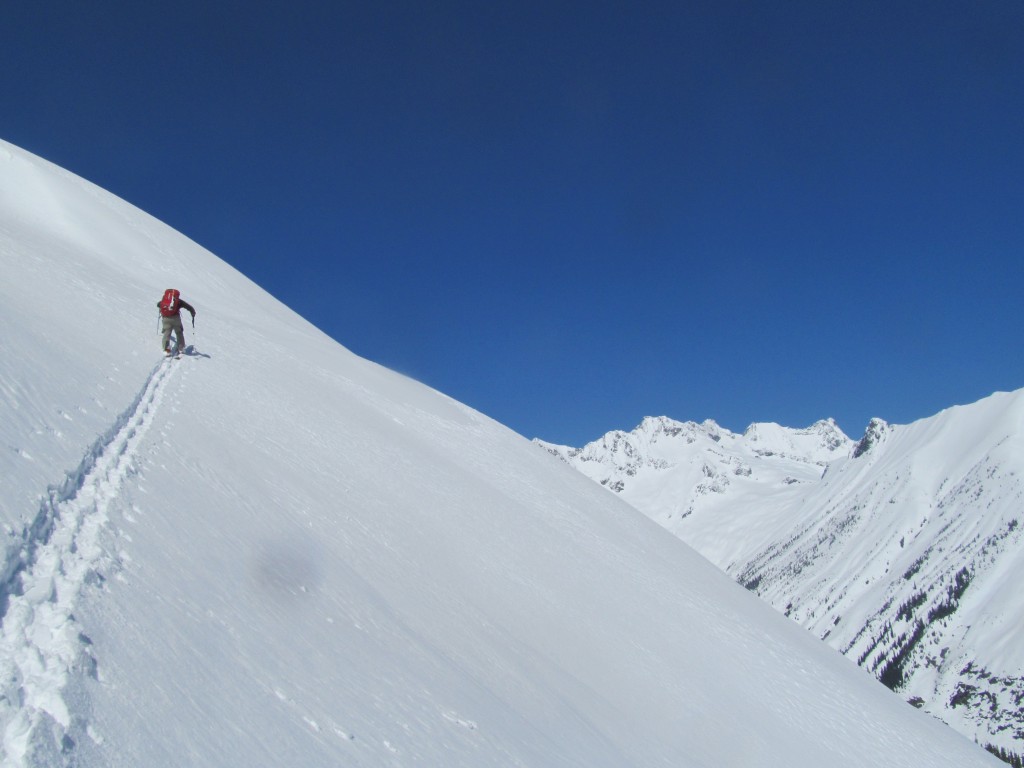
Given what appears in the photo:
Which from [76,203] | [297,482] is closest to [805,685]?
[297,482]

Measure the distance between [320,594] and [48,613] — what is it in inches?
160

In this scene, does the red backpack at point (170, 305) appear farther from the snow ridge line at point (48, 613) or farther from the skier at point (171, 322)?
the snow ridge line at point (48, 613)

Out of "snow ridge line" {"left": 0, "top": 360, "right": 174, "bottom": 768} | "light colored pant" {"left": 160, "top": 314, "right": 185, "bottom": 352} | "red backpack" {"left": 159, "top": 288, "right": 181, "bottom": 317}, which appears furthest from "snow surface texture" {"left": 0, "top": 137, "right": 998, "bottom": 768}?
"red backpack" {"left": 159, "top": 288, "right": 181, "bottom": 317}

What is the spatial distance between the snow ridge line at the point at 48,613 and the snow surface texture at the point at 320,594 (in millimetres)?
27

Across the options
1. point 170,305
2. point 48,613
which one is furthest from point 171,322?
point 48,613

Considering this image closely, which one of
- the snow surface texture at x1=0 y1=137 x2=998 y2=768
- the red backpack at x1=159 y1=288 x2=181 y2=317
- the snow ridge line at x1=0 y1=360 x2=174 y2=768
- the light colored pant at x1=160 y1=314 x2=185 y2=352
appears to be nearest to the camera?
the snow ridge line at x1=0 y1=360 x2=174 y2=768

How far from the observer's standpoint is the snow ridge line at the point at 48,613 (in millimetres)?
4457

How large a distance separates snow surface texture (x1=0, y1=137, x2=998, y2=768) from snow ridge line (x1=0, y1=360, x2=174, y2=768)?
0.09 ft

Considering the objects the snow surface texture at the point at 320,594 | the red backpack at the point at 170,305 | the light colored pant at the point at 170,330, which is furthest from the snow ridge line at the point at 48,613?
the red backpack at the point at 170,305

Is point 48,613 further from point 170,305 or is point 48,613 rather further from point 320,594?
point 170,305

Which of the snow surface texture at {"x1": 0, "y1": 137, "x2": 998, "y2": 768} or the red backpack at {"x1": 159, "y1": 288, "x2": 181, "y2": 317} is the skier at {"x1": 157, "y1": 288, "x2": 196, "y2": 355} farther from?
the snow surface texture at {"x1": 0, "y1": 137, "x2": 998, "y2": 768}

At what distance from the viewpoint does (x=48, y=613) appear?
18.6ft

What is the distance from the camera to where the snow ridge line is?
4.46 meters

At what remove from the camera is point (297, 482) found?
14.1 meters
